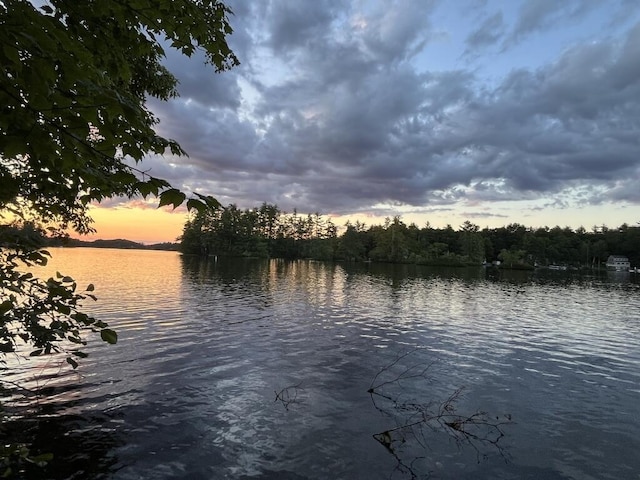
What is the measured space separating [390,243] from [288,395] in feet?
520

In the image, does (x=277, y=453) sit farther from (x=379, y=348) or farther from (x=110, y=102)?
(x=379, y=348)

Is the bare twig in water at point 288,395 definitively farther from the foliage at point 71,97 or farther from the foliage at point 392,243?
the foliage at point 392,243

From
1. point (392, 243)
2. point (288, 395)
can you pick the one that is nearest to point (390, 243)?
point (392, 243)

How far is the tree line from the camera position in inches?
6555

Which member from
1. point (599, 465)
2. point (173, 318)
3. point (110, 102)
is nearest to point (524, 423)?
point (599, 465)

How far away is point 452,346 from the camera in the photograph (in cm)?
2198

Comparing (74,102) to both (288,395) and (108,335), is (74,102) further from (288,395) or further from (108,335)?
(288,395)

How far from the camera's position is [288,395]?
13578mm

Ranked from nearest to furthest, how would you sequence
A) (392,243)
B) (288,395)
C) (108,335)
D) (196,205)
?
(196,205), (108,335), (288,395), (392,243)

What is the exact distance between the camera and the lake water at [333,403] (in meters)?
9.48

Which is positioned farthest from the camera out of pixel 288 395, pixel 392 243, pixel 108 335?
pixel 392 243

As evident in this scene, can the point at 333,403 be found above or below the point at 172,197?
below

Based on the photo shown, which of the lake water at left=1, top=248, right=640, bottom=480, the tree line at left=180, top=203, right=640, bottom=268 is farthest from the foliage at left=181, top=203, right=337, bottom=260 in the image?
the lake water at left=1, top=248, right=640, bottom=480

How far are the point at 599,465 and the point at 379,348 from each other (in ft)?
38.2
